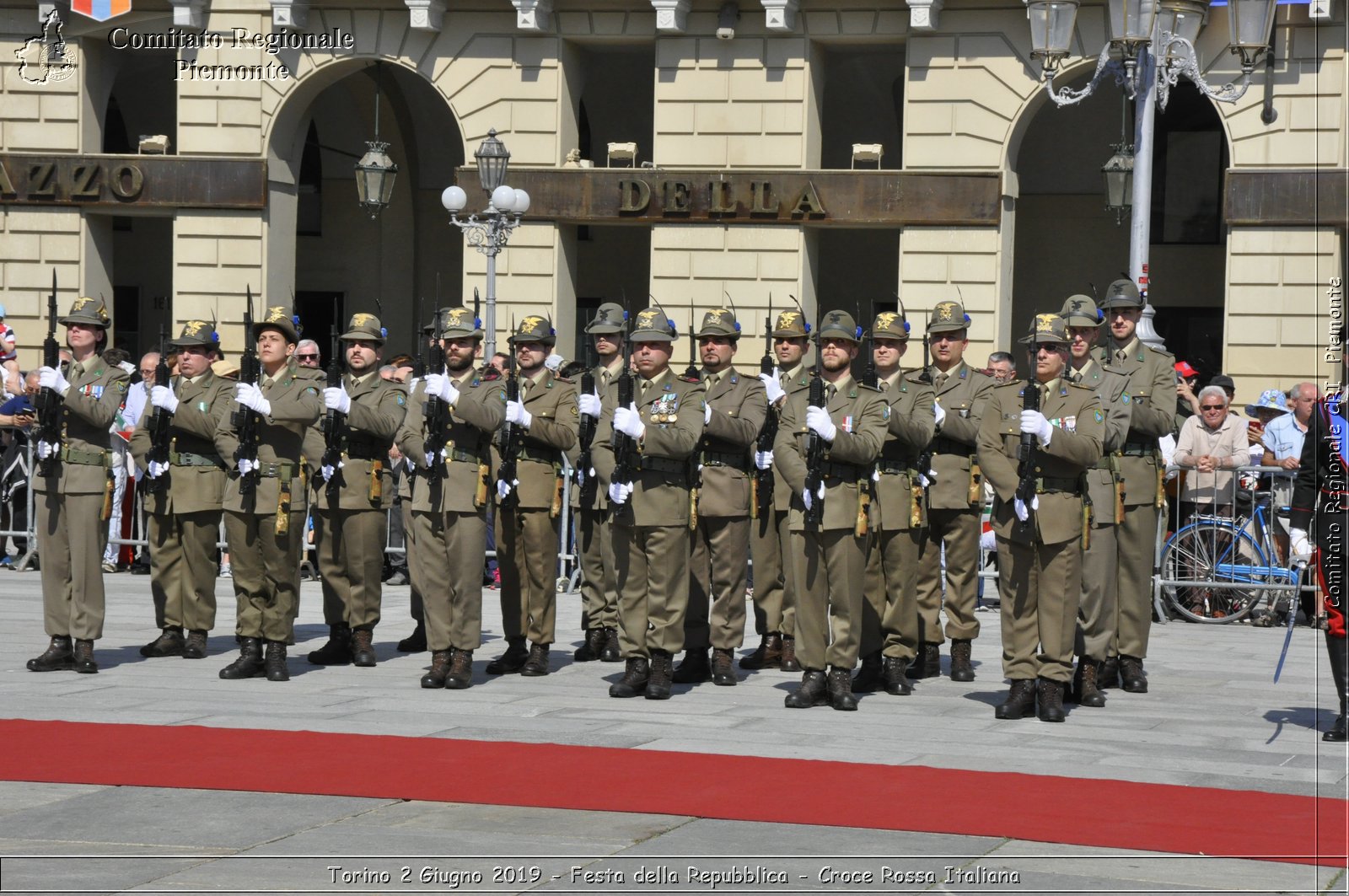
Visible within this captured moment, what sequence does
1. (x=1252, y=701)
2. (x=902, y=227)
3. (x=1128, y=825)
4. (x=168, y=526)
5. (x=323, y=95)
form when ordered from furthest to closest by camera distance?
1. (x=323, y=95)
2. (x=902, y=227)
3. (x=168, y=526)
4. (x=1252, y=701)
5. (x=1128, y=825)

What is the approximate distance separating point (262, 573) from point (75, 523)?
1.08 m

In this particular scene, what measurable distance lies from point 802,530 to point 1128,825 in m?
3.12

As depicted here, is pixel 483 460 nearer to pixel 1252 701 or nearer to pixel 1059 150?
pixel 1252 701

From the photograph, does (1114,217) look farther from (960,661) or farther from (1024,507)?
(1024,507)

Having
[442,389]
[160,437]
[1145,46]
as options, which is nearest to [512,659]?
[442,389]

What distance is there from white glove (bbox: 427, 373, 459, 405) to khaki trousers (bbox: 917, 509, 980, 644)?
2.88 meters

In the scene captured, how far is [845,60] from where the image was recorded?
2756cm

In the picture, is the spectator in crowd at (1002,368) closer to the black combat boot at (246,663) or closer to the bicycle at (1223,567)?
the bicycle at (1223,567)

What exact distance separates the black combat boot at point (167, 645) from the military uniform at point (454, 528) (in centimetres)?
194

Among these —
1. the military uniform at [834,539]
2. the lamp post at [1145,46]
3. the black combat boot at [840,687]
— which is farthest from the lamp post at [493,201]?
the black combat boot at [840,687]

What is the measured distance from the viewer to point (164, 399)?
1101 centimetres

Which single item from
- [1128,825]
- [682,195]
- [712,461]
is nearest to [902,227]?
[682,195]

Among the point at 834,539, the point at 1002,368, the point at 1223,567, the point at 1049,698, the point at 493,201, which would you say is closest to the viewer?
the point at 1049,698

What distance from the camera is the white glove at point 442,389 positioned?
1034 centimetres
